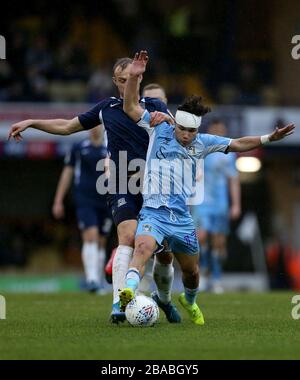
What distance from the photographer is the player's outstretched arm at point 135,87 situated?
359 inches

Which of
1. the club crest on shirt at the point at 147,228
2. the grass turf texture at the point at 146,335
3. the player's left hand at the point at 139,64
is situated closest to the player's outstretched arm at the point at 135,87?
the player's left hand at the point at 139,64

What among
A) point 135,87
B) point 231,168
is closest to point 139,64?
point 135,87

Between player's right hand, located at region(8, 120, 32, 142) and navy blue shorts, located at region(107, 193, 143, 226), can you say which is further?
navy blue shorts, located at region(107, 193, 143, 226)

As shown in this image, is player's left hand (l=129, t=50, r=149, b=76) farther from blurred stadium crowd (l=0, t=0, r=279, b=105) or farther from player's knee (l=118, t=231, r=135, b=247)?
blurred stadium crowd (l=0, t=0, r=279, b=105)

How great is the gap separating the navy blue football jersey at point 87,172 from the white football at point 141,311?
21.0ft

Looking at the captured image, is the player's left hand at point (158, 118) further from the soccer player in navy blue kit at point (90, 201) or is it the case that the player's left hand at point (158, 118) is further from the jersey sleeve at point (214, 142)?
the soccer player in navy blue kit at point (90, 201)

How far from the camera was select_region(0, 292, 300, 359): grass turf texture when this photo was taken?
293 inches

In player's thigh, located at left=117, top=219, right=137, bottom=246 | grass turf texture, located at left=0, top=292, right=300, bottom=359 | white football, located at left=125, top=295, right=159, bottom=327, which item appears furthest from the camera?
player's thigh, located at left=117, top=219, right=137, bottom=246

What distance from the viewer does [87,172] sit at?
15.7 metres

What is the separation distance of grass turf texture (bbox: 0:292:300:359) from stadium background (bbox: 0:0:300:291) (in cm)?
1106

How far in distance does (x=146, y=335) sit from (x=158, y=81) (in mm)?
17098

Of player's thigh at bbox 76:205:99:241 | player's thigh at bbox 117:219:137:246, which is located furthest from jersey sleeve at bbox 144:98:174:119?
player's thigh at bbox 76:205:99:241
